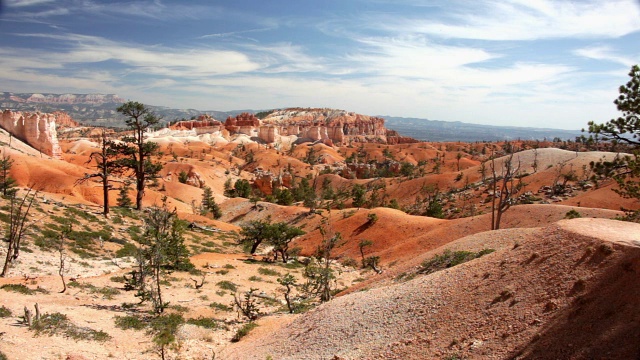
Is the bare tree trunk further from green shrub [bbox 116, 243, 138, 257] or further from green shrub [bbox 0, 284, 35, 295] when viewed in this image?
green shrub [bbox 116, 243, 138, 257]

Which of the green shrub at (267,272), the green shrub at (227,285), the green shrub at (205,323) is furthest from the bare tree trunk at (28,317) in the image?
the green shrub at (267,272)

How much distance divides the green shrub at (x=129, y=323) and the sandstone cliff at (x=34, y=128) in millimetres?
54568

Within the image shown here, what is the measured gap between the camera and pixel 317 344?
1081 centimetres

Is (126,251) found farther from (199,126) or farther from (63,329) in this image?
(199,126)

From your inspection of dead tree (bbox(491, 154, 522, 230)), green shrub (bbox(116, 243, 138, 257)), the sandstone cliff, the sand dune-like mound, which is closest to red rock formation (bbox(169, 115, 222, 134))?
the sandstone cliff

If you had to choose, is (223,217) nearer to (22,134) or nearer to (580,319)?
(22,134)

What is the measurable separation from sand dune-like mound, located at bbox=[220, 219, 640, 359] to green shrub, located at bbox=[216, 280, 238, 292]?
19.6ft

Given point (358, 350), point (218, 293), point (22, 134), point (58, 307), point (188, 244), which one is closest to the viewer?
point (358, 350)

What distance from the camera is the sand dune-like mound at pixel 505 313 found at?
7.36 m

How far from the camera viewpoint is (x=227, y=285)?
18.7m

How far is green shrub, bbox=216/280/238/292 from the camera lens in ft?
60.4

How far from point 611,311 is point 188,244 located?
24.6 metres

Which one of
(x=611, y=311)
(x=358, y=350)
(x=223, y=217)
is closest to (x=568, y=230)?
(x=611, y=311)

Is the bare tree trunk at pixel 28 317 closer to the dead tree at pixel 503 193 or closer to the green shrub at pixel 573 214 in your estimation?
the dead tree at pixel 503 193
